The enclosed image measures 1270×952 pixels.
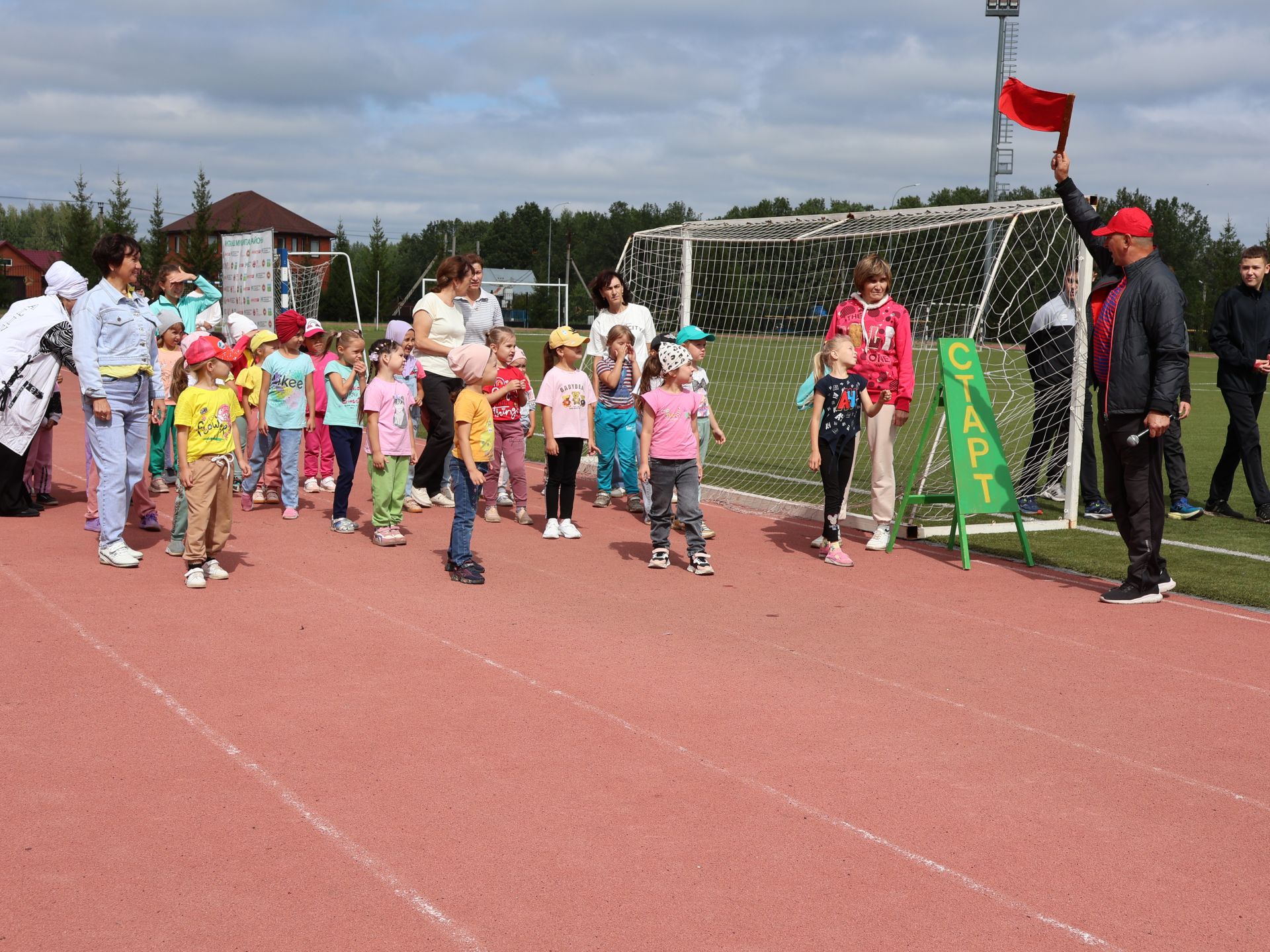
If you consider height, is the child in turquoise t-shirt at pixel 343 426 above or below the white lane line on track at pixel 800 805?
above

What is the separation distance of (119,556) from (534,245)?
4623 inches

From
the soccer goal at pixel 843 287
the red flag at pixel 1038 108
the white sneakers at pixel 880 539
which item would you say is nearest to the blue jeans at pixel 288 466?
the soccer goal at pixel 843 287

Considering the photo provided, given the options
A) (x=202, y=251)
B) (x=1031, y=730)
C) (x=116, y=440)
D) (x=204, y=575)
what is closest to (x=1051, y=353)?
(x=1031, y=730)

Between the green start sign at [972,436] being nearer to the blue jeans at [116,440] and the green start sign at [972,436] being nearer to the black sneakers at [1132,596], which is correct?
the black sneakers at [1132,596]

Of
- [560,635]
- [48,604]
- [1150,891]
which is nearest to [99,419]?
[48,604]

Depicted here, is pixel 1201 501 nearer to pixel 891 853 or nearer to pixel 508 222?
pixel 891 853

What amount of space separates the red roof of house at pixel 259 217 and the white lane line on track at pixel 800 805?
359 feet

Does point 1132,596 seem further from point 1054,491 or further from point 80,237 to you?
point 80,237

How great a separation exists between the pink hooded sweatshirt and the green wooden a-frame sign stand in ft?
0.83

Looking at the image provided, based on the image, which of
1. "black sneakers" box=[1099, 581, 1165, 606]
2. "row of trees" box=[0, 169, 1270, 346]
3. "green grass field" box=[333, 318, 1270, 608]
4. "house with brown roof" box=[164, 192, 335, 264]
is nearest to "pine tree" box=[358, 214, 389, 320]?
"row of trees" box=[0, 169, 1270, 346]

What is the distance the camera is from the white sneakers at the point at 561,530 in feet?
31.1

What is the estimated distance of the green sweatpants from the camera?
29.3ft

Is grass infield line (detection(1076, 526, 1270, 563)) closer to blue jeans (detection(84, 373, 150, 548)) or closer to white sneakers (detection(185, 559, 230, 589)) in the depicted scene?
white sneakers (detection(185, 559, 230, 589))

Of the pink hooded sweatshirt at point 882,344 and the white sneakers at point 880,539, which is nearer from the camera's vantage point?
the pink hooded sweatshirt at point 882,344
